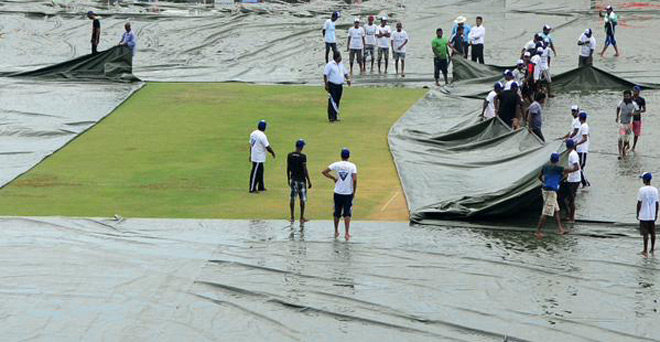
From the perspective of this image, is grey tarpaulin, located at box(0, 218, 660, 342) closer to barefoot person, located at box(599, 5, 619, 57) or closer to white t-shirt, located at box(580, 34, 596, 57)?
white t-shirt, located at box(580, 34, 596, 57)

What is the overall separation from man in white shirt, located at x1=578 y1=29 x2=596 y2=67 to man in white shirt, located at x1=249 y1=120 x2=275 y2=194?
1532cm

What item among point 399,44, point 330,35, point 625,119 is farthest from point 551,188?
point 330,35

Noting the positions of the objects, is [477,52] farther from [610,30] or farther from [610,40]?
[610,40]

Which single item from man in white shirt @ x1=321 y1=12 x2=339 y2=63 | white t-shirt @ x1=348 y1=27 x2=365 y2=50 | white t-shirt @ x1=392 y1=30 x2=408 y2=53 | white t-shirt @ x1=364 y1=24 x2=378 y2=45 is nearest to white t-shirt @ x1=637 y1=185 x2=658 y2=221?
white t-shirt @ x1=392 y1=30 x2=408 y2=53

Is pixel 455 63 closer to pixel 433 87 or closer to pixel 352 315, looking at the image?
pixel 433 87

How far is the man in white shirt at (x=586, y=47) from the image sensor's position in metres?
35.4

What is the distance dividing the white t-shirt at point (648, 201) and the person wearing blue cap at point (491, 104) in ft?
28.9

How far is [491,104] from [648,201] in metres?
9.42

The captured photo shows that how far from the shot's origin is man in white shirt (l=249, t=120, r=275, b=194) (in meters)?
22.7

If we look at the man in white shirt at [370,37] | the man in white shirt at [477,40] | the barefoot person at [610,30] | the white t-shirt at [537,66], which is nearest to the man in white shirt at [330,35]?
the man in white shirt at [370,37]

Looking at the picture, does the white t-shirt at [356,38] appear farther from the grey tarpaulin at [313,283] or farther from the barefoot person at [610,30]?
the grey tarpaulin at [313,283]

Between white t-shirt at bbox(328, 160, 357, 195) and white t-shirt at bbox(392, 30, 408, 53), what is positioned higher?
white t-shirt at bbox(392, 30, 408, 53)

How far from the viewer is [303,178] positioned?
2083 centimetres

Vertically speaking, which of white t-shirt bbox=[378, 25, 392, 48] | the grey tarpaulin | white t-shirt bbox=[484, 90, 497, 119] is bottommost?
the grey tarpaulin
